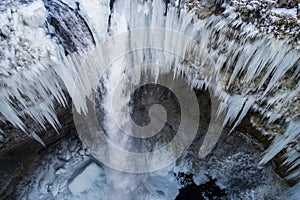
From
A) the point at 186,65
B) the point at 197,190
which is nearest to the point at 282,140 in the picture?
the point at 186,65

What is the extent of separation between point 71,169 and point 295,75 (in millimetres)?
2830

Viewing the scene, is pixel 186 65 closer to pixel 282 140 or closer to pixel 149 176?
pixel 282 140

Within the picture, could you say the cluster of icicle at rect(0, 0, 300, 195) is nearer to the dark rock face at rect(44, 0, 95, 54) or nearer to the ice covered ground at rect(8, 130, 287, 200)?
the dark rock face at rect(44, 0, 95, 54)

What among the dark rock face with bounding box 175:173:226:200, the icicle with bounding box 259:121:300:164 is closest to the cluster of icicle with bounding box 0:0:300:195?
the icicle with bounding box 259:121:300:164

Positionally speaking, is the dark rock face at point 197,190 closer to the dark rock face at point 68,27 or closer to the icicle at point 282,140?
the icicle at point 282,140

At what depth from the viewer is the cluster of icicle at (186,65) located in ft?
7.36

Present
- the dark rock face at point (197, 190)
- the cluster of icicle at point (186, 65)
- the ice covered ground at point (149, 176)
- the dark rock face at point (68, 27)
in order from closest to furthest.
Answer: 1. the cluster of icicle at point (186, 65)
2. the dark rock face at point (68, 27)
3. the ice covered ground at point (149, 176)
4. the dark rock face at point (197, 190)

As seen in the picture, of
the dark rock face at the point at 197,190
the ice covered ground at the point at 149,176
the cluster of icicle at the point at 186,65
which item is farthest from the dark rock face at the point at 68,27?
the dark rock face at the point at 197,190

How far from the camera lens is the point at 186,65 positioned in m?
2.75

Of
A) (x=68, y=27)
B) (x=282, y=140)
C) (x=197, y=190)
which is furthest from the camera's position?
(x=197, y=190)

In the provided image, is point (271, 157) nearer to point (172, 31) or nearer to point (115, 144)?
point (172, 31)

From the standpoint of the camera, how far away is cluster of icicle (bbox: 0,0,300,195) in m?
2.24

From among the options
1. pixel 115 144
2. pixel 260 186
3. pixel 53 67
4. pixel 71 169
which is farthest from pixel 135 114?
pixel 260 186

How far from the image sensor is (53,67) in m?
2.48
